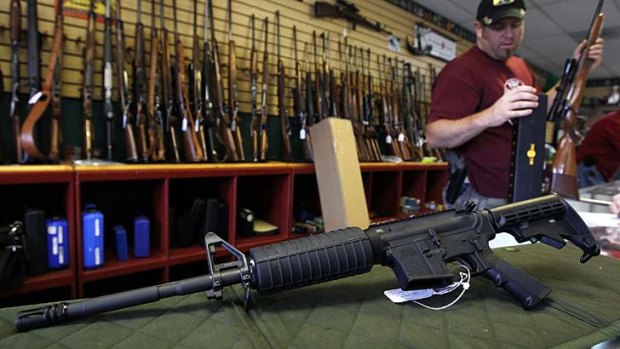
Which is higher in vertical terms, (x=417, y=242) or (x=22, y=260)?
(x=417, y=242)

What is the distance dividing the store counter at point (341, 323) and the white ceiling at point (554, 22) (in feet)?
13.8

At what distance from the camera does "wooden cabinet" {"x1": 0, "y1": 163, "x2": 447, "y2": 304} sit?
1.58 metres

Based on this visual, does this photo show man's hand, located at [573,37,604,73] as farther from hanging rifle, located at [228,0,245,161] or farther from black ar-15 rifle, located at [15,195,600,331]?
hanging rifle, located at [228,0,245,161]

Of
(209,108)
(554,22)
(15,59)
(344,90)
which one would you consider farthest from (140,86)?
(554,22)

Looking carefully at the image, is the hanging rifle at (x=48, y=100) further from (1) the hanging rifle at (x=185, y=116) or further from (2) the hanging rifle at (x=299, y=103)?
(2) the hanging rifle at (x=299, y=103)

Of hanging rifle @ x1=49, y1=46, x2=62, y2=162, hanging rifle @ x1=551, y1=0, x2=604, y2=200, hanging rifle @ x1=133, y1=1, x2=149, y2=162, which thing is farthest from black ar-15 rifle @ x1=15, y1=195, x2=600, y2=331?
hanging rifle @ x1=133, y1=1, x2=149, y2=162

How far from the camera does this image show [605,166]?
327 cm

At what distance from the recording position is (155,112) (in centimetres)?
211

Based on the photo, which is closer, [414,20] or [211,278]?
[211,278]

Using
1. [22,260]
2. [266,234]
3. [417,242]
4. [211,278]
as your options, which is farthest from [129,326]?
[266,234]

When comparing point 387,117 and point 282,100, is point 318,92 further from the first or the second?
point 387,117

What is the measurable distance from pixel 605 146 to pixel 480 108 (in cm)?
A: 245

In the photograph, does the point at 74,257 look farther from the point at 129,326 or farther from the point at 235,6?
the point at 235,6

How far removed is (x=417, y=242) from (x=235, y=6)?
2.55 meters
